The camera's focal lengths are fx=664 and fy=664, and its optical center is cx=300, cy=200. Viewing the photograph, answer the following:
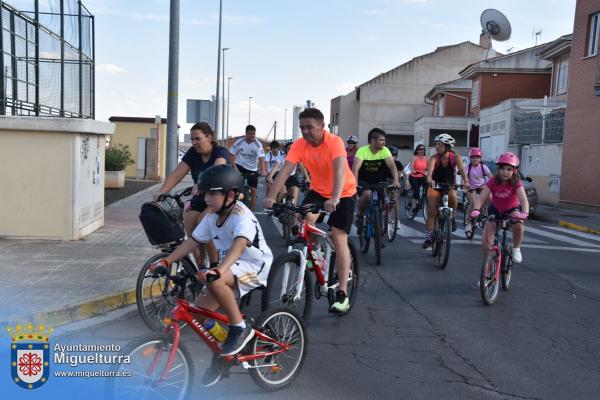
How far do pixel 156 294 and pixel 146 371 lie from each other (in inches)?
80.8

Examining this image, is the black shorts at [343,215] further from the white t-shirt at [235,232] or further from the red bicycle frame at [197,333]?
the red bicycle frame at [197,333]

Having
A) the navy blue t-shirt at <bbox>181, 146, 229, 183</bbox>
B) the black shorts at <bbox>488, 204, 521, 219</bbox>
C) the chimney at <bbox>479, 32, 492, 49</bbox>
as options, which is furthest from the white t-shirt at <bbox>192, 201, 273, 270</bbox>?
the chimney at <bbox>479, 32, 492, 49</bbox>

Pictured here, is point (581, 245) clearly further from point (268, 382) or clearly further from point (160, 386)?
point (160, 386)

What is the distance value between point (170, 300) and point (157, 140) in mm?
24112

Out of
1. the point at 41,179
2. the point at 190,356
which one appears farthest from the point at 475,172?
the point at 190,356

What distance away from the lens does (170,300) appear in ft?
17.9

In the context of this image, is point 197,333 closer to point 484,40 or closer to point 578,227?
point 578,227

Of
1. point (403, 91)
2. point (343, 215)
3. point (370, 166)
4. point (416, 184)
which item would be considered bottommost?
point (416, 184)

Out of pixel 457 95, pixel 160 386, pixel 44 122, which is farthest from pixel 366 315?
pixel 457 95

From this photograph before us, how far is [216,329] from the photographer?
158 inches

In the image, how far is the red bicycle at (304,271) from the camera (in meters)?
5.24

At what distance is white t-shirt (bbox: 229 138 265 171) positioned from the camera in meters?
12.0

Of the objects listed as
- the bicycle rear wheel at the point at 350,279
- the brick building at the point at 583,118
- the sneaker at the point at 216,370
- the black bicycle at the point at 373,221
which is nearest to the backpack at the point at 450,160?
the black bicycle at the point at 373,221

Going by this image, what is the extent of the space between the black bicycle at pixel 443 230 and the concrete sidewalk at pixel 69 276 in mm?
3909
